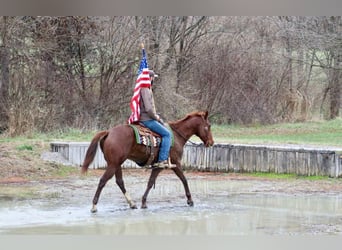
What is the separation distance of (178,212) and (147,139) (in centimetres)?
79

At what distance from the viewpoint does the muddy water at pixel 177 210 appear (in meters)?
6.25

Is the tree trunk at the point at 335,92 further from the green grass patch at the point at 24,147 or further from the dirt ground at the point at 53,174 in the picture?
the green grass patch at the point at 24,147

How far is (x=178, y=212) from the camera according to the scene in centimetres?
715

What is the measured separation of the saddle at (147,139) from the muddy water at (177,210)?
0.55m

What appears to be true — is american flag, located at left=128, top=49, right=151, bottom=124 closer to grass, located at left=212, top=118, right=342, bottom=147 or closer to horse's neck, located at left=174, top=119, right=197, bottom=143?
horse's neck, located at left=174, top=119, right=197, bottom=143

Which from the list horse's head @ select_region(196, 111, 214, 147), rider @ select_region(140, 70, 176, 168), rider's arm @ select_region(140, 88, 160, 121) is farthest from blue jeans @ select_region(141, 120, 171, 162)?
horse's head @ select_region(196, 111, 214, 147)

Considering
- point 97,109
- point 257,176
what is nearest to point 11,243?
point 257,176

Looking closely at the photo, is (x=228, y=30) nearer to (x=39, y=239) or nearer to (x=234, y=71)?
(x=234, y=71)

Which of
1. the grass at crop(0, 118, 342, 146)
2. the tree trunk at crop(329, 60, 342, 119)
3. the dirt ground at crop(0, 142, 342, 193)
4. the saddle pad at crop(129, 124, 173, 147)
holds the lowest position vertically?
the dirt ground at crop(0, 142, 342, 193)

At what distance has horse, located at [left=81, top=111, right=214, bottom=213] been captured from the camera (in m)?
7.04

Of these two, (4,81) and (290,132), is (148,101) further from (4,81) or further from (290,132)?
(290,132)

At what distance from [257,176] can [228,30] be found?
8.01 meters

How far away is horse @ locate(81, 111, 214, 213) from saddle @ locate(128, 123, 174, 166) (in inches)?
1.5

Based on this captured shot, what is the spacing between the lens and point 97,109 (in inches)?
602
